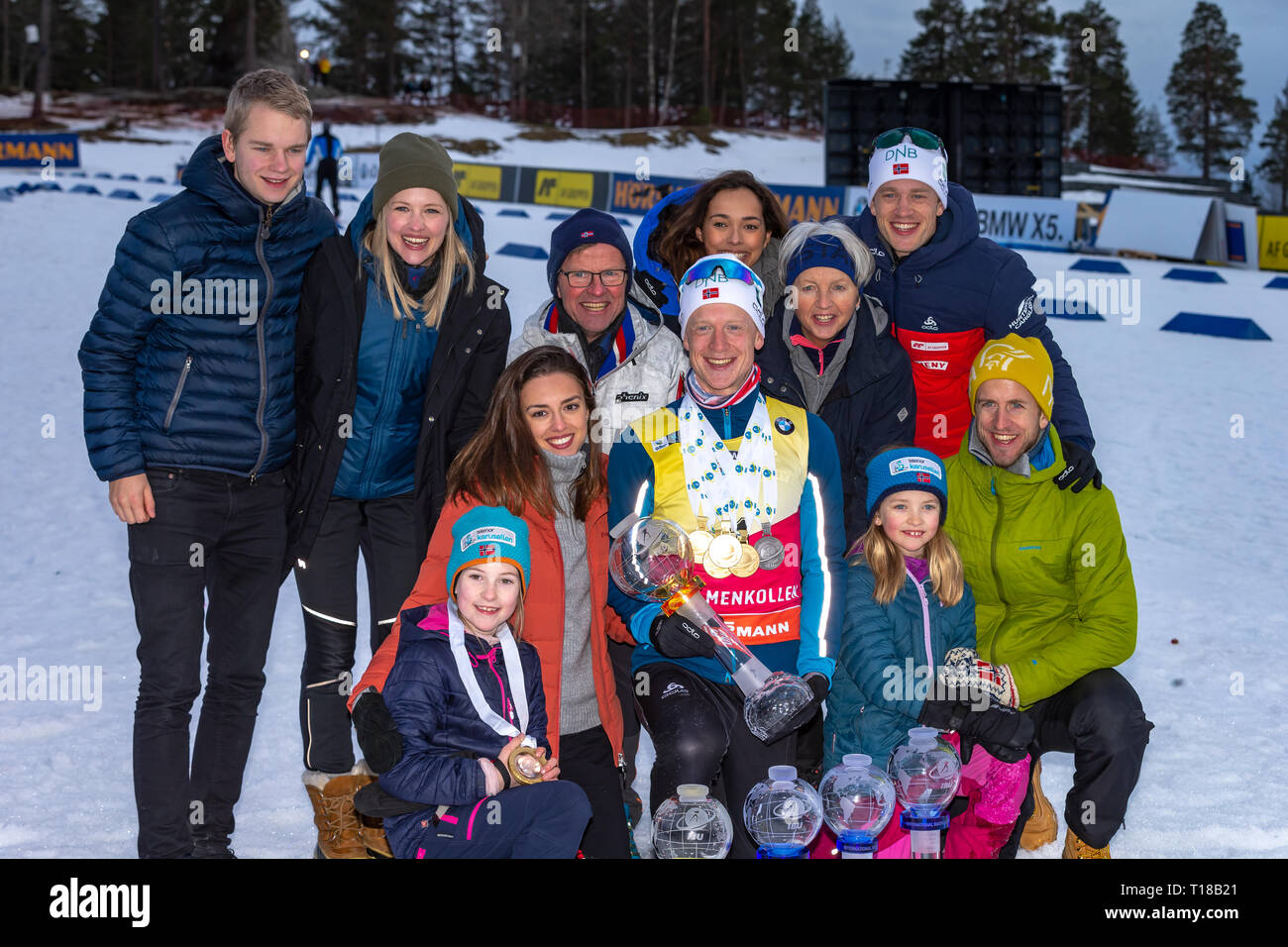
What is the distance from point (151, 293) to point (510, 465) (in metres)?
1.18

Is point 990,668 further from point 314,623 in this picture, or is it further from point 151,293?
point 151,293

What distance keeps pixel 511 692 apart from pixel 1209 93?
84.9 metres

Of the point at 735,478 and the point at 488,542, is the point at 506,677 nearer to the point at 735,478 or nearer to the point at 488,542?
the point at 488,542

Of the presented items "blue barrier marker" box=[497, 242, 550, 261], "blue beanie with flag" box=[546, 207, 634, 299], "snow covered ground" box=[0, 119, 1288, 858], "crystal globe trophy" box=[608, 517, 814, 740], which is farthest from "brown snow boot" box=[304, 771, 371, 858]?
"blue barrier marker" box=[497, 242, 550, 261]

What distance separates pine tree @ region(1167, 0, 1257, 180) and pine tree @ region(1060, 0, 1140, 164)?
4.41 meters

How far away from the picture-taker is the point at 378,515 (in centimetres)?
403

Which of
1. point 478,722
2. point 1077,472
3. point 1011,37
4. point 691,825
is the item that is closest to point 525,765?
point 478,722

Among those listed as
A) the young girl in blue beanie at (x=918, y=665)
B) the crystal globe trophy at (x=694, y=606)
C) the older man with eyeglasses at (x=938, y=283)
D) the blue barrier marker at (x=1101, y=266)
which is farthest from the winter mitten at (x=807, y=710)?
the blue barrier marker at (x=1101, y=266)

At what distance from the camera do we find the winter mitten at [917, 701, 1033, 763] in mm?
3525

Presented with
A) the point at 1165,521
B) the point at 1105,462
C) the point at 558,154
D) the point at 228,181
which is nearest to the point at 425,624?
the point at 228,181

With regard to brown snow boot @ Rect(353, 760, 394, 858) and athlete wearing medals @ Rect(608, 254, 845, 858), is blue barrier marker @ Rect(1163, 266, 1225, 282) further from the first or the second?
brown snow boot @ Rect(353, 760, 394, 858)

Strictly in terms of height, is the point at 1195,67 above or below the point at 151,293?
above

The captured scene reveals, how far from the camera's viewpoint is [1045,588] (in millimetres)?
3889

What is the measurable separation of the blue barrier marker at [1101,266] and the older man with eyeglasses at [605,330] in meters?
16.4
